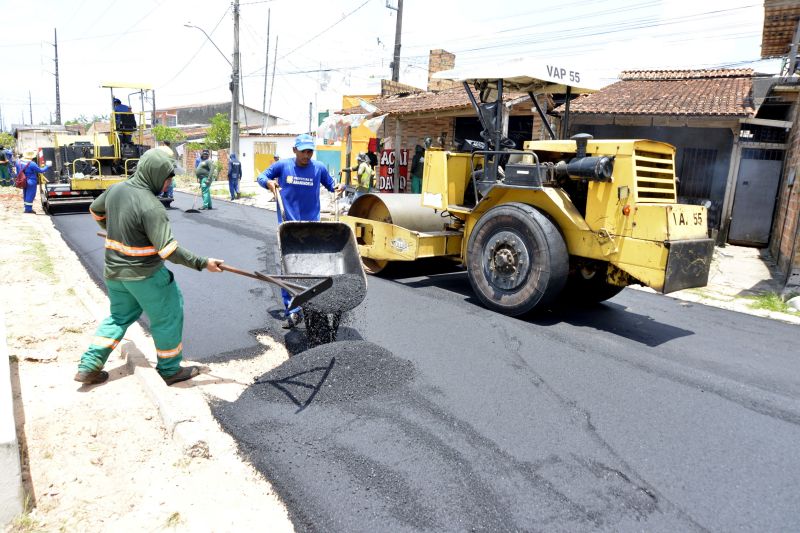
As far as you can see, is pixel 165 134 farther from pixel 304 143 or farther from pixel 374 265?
pixel 304 143

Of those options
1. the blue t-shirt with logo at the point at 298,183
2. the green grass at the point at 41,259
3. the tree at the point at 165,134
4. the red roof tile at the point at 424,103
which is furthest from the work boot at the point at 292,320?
the tree at the point at 165,134

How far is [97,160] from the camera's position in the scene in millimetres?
14820

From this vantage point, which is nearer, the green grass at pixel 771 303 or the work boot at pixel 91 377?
the work boot at pixel 91 377

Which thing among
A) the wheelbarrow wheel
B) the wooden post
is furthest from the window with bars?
the wheelbarrow wheel

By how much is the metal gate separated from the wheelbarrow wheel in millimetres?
8309

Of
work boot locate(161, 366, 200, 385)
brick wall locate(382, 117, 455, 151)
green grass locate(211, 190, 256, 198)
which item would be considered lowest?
work boot locate(161, 366, 200, 385)

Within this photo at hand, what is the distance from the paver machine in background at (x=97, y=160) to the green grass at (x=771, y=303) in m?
13.5

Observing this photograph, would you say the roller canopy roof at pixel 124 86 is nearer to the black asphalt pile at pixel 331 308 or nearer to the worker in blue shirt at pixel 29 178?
the worker in blue shirt at pixel 29 178

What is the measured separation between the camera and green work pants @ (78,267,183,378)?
3.61 metres

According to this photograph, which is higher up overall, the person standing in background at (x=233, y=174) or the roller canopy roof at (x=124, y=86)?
the roller canopy roof at (x=124, y=86)

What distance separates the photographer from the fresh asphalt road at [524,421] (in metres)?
2.65

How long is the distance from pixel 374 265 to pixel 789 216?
263 inches

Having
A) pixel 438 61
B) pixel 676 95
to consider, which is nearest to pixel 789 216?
pixel 676 95

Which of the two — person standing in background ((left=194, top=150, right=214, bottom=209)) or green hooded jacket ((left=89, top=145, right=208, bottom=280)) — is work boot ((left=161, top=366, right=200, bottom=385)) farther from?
person standing in background ((left=194, top=150, right=214, bottom=209))
